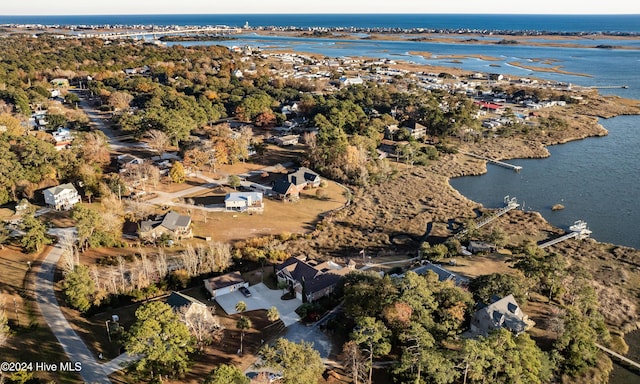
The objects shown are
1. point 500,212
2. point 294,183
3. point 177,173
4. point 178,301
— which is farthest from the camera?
point 177,173

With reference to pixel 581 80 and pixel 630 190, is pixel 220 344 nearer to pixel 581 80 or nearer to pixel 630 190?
pixel 630 190

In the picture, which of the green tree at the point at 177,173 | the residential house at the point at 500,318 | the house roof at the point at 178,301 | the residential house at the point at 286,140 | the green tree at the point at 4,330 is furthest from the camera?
the residential house at the point at 286,140

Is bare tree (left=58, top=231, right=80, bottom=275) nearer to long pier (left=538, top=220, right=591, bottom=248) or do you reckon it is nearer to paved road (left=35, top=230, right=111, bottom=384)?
paved road (left=35, top=230, right=111, bottom=384)

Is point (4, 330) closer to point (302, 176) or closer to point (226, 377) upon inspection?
point (226, 377)

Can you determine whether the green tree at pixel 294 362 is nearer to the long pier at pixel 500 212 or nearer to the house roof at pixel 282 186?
the long pier at pixel 500 212

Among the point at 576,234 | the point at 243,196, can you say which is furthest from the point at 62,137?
the point at 576,234

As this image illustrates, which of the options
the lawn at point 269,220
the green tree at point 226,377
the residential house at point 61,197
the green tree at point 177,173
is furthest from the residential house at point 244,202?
the green tree at point 226,377
